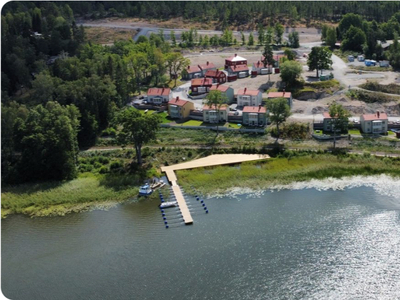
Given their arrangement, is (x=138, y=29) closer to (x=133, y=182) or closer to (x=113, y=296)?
(x=133, y=182)

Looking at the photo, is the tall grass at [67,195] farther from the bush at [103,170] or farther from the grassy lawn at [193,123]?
the grassy lawn at [193,123]

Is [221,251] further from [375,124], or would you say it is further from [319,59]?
[319,59]

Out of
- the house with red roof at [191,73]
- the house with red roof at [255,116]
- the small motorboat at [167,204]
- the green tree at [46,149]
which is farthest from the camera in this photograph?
the house with red roof at [191,73]

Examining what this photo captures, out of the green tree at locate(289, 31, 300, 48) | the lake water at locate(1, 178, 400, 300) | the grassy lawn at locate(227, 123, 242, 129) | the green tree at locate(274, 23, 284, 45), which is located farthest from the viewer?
the green tree at locate(274, 23, 284, 45)

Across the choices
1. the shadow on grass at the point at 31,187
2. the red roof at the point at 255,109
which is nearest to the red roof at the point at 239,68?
the red roof at the point at 255,109

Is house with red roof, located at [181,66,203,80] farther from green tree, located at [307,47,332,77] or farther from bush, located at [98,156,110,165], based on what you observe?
bush, located at [98,156,110,165]

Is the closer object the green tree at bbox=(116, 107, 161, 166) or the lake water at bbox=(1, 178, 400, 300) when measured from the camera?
the lake water at bbox=(1, 178, 400, 300)

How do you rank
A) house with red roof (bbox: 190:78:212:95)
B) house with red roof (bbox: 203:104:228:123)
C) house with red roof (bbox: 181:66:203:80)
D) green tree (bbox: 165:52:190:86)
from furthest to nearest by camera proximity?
house with red roof (bbox: 181:66:203:80), green tree (bbox: 165:52:190:86), house with red roof (bbox: 190:78:212:95), house with red roof (bbox: 203:104:228:123)

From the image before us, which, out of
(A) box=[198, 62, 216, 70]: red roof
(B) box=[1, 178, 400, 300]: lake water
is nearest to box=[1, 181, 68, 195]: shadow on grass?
(B) box=[1, 178, 400, 300]: lake water
